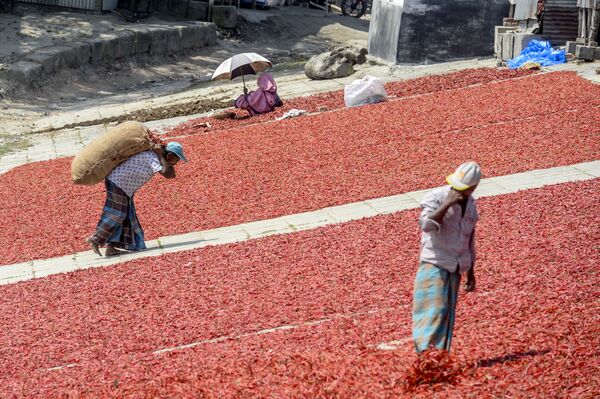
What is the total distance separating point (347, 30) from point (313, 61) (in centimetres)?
1332


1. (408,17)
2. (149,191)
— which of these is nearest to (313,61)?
(408,17)

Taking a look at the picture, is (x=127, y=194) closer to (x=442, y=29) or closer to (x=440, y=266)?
(x=440, y=266)

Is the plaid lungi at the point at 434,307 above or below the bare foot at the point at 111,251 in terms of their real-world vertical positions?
above

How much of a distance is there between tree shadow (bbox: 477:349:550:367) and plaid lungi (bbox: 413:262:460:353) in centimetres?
29

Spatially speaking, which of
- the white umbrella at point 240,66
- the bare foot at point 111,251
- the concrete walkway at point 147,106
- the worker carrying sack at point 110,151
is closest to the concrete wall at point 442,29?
the concrete walkway at point 147,106

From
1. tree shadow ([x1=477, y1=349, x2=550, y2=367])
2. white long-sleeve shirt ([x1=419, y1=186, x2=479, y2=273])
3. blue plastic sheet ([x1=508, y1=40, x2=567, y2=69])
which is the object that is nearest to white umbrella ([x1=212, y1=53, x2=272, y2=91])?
blue plastic sheet ([x1=508, y1=40, x2=567, y2=69])

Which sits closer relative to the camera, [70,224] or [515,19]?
[70,224]

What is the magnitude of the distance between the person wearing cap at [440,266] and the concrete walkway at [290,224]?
17.5 ft

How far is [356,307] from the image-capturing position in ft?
30.4

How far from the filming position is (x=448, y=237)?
24.0 feet

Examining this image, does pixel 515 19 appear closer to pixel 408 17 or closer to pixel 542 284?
pixel 408 17

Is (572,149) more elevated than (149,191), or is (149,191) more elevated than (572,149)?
(572,149)

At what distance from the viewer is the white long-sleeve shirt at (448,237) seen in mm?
7250

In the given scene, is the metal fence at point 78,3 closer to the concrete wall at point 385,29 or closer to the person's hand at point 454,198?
the concrete wall at point 385,29
